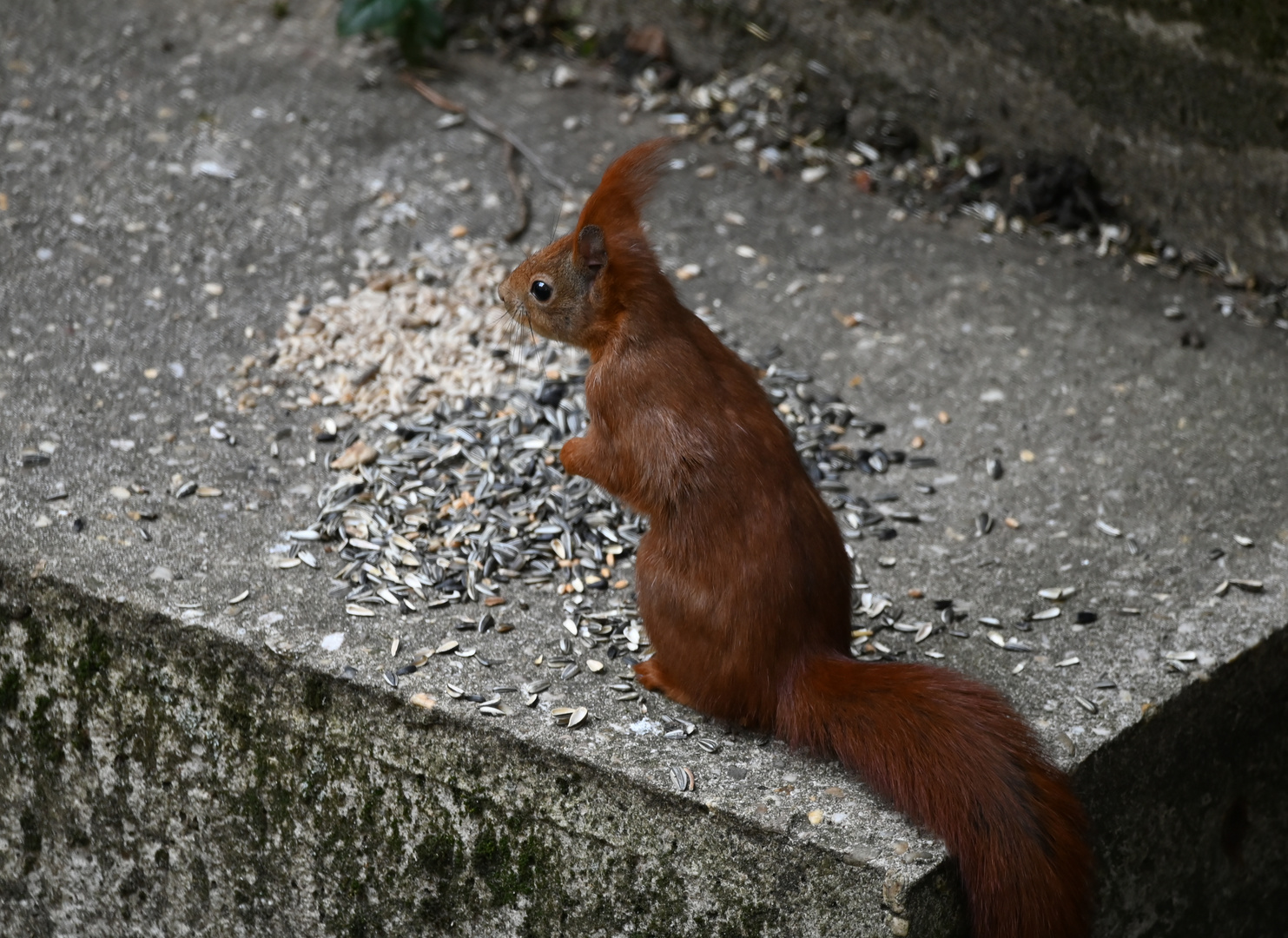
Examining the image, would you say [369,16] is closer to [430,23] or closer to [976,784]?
[430,23]

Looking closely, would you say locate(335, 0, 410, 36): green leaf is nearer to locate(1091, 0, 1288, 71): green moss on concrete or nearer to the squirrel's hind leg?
locate(1091, 0, 1288, 71): green moss on concrete

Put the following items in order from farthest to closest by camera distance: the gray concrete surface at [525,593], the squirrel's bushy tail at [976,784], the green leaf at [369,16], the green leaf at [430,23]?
the green leaf at [430,23], the green leaf at [369,16], the gray concrete surface at [525,593], the squirrel's bushy tail at [976,784]

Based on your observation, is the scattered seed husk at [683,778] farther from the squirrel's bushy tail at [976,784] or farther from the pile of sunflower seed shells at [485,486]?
the pile of sunflower seed shells at [485,486]

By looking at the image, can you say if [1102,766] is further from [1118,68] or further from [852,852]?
[1118,68]

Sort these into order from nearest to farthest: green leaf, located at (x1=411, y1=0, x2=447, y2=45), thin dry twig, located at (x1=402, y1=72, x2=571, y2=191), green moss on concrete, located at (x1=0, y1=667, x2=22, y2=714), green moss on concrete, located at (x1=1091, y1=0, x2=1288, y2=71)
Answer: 1. green moss on concrete, located at (x1=0, y1=667, x2=22, y2=714)
2. green moss on concrete, located at (x1=1091, y1=0, x2=1288, y2=71)
3. thin dry twig, located at (x1=402, y1=72, x2=571, y2=191)
4. green leaf, located at (x1=411, y1=0, x2=447, y2=45)

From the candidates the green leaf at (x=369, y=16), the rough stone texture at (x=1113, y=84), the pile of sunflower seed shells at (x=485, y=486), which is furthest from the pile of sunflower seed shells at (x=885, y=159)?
the pile of sunflower seed shells at (x=485, y=486)

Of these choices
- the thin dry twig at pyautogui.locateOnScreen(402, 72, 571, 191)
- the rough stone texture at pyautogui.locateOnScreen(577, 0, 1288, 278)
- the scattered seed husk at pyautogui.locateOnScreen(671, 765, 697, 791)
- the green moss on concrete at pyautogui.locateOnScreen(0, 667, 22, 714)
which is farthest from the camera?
the thin dry twig at pyautogui.locateOnScreen(402, 72, 571, 191)

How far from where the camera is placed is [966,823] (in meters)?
2.02

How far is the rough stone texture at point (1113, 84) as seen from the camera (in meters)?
3.57

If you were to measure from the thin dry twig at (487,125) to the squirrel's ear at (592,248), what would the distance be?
1.68 m

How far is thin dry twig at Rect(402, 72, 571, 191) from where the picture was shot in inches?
159

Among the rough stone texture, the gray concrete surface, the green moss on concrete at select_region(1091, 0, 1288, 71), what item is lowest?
the gray concrete surface

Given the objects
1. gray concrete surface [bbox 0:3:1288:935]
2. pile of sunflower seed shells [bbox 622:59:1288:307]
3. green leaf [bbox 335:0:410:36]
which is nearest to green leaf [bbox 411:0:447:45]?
green leaf [bbox 335:0:410:36]

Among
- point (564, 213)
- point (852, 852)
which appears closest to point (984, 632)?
point (852, 852)
